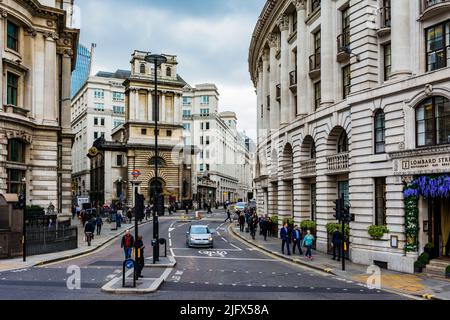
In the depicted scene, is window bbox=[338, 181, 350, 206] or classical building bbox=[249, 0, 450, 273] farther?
window bbox=[338, 181, 350, 206]

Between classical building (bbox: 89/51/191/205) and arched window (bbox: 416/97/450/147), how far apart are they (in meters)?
64.4

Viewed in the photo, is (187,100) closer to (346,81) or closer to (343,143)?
(343,143)

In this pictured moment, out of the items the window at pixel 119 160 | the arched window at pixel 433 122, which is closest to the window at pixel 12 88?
the arched window at pixel 433 122

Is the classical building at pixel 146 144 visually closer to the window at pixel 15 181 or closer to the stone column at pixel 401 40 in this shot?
the window at pixel 15 181

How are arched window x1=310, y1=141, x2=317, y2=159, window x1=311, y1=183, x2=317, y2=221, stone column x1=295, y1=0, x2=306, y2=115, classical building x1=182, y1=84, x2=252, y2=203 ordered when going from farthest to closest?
classical building x1=182, y1=84, x2=252, y2=203 → stone column x1=295, y1=0, x2=306, y2=115 → arched window x1=310, y1=141, x2=317, y2=159 → window x1=311, y1=183, x2=317, y2=221

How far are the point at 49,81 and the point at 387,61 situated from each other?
2865cm

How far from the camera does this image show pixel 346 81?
1172 inches

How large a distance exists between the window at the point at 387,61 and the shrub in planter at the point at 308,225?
11.5 metres

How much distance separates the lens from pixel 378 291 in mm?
18656

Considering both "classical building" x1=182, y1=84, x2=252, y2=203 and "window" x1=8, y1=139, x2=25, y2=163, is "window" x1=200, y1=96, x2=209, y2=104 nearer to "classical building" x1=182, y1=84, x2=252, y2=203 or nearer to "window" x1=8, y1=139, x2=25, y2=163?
"classical building" x1=182, y1=84, x2=252, y2=203

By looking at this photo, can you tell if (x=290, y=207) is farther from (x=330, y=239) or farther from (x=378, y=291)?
(x=378, y=291)

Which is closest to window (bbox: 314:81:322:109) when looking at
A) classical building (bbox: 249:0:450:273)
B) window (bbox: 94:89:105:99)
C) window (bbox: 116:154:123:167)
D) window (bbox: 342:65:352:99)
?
classical building (bbox: 249:0:450:273)

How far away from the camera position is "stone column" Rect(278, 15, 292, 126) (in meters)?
39.7
